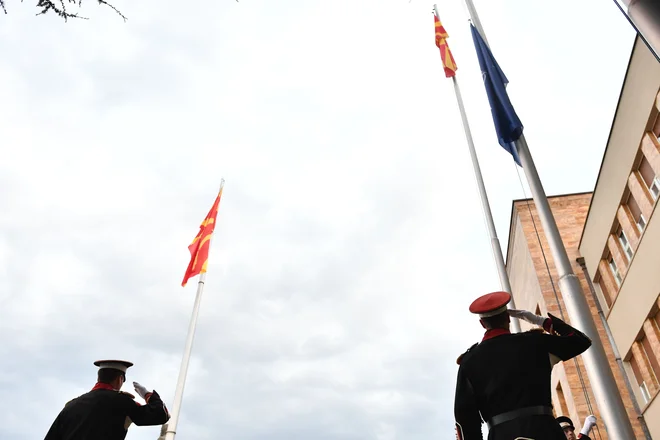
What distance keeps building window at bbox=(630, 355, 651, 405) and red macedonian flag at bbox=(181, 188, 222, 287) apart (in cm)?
1325

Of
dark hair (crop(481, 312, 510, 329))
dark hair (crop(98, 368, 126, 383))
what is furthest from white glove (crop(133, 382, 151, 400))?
dark hair (crop(481, 312, 510, 329))

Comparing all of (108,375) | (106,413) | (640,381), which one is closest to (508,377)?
(106,413)

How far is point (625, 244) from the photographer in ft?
57.8

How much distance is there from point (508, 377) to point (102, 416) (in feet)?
10.0

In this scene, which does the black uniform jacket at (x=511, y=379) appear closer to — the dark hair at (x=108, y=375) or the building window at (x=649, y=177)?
the dark hair at (x=108, y=375)

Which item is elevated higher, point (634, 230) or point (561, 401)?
point (634, 230)

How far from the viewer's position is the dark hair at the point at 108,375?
182 inches

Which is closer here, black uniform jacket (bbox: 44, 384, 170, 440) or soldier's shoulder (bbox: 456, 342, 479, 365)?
soldier's shoulder (bbox: 456, 342, 479, 365)

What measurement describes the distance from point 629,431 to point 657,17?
13.2 feet

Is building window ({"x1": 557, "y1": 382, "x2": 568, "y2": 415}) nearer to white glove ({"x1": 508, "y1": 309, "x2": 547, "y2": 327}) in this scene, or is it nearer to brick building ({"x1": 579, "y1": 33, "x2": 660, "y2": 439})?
brick building ({"x1": 579, "y1": 33, "x2": 660, "y2": 439})

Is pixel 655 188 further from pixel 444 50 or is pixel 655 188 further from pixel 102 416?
pixel 102 416

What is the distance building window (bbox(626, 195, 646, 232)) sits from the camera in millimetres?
16000

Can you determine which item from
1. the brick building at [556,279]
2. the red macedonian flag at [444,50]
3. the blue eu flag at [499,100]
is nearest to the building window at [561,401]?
the brick building at [556,279]

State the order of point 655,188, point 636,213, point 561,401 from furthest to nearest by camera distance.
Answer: point 561,401
point 636,213
point 655,188
